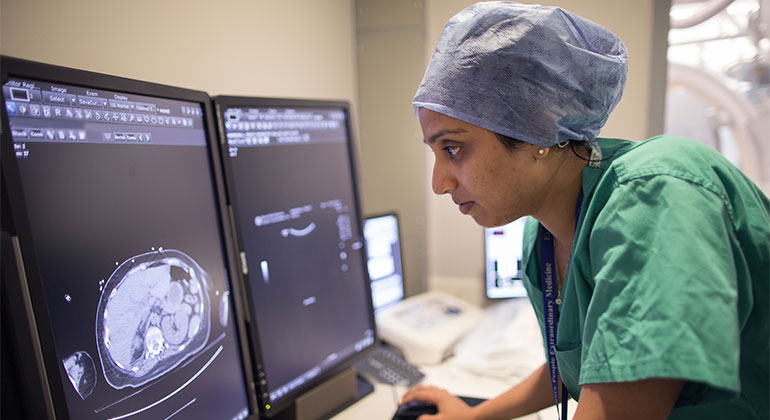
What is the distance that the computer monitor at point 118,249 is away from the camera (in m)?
0.61

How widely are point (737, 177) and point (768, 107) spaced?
1.39 metres

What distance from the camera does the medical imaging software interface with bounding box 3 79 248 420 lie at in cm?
64

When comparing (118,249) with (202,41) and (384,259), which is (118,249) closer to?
(202,41)

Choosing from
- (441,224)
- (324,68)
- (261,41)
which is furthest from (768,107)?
(261,41)

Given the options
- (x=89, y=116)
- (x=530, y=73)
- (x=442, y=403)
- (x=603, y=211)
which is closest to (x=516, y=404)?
(x=442, y=403)

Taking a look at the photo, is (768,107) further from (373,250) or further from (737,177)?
(373,250)

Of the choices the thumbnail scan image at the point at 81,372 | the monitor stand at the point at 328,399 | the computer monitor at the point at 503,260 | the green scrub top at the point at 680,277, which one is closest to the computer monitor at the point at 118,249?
the thumbnail scan image at the point at 81,372

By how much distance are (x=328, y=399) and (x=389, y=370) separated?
30cm

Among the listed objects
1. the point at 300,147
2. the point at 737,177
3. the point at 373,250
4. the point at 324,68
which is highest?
the point at 324,68

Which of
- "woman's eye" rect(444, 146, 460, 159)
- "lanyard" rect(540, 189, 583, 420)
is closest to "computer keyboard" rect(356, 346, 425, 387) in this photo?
"lanyard" rect(540, 189, 583, 420)

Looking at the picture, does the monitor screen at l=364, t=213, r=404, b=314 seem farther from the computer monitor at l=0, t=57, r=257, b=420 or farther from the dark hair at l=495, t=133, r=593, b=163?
the dark hair at l=495, t=133, r=593, b=163

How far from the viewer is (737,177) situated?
0.67 metres

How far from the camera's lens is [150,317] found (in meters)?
0.78

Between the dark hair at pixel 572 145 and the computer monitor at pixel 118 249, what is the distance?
597 millimetres
